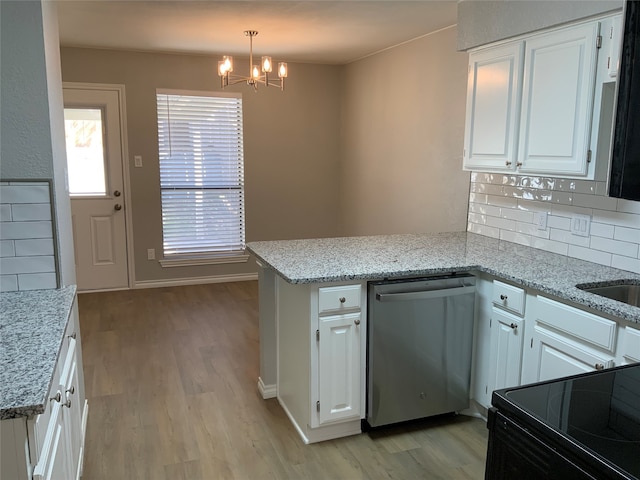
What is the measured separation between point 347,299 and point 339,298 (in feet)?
0.14

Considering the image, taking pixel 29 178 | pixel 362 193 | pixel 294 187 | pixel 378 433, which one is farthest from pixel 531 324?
pixel 294 187

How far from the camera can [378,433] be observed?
2.75 metres

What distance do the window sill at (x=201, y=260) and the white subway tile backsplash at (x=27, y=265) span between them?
348 centimetres

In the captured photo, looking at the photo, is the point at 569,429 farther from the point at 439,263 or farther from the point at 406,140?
the point at 406,140

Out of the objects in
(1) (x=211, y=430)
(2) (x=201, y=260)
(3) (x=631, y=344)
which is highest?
(3) (x=631, y=344)

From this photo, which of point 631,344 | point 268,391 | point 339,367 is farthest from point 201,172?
point 631,344

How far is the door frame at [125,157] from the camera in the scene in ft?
16.9

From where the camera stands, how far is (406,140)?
15.4 ft

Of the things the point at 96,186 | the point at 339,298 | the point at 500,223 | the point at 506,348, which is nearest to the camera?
the point at 339,298

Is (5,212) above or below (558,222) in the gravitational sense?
above

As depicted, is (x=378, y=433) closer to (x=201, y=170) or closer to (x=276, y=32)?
(x=276, y=32)

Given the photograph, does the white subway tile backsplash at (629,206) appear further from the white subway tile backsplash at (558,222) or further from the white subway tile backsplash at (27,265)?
the white subway tile backsplash at (27,265)

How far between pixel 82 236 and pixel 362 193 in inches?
117

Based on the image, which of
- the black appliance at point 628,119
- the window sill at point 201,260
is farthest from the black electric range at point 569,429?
the window sill at point 201,260
